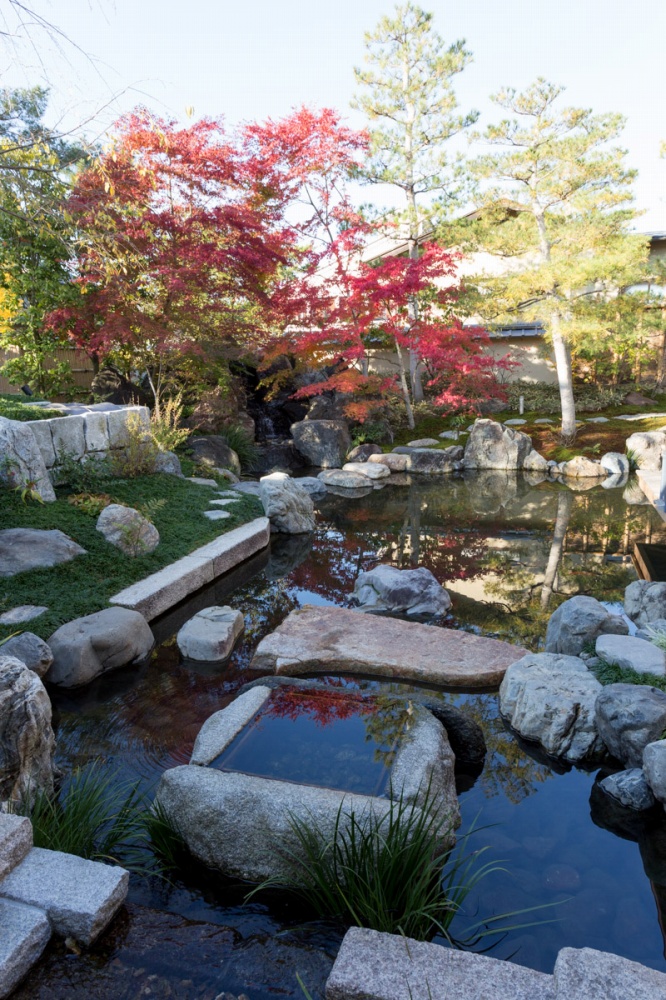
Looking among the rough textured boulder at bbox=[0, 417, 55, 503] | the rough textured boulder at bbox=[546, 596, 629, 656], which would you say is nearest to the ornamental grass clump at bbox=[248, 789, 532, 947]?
the rough textured boulder at bbox=[546, 596, 629, 656]

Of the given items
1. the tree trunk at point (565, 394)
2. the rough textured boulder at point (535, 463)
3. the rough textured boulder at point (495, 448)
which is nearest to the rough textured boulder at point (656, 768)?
the rough textured boulder at point (535, 463)

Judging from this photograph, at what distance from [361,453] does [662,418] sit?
22.9 feet

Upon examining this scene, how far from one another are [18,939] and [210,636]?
10.1 ft

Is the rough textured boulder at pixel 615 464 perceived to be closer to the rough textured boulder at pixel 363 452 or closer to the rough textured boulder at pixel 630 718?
the rough textured boulder at pixel 363 452

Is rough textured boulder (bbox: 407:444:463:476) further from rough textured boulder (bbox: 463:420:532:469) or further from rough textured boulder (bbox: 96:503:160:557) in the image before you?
rough textured boulder (bbox: 96:503:160:557)

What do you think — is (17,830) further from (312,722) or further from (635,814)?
(635,814)

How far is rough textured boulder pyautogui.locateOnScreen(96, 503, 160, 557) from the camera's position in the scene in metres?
6.45

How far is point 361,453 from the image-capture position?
1406cm

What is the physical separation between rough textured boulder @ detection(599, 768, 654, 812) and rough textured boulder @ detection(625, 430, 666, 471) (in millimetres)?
10337

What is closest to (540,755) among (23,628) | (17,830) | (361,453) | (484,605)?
(484,605)

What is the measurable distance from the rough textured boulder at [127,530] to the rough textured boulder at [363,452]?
760 centimetres

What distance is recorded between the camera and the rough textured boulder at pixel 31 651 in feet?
14.2

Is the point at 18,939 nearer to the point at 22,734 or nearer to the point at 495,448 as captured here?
the point at 22,734

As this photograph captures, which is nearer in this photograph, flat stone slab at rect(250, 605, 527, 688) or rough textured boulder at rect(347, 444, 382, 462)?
flat stone slab at rect(250, 605, 527, 688)
